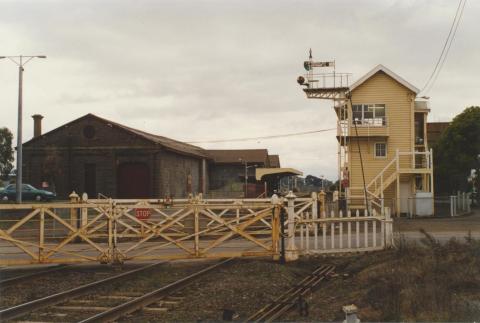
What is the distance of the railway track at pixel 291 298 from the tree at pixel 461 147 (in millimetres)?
32873

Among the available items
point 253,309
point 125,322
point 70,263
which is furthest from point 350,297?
point 70,263

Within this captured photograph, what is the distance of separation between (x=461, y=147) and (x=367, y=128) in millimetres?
12550

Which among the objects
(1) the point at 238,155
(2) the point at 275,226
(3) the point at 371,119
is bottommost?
(2) the point at 275,226

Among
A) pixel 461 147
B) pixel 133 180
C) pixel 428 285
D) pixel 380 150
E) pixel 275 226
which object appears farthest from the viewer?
pixel 461 147

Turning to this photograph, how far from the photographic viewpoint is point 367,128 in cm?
3478

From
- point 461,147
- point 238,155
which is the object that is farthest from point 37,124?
point 461,147

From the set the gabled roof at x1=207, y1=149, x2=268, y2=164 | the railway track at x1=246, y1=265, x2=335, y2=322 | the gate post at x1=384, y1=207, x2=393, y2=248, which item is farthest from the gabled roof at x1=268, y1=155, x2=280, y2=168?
the railway track at x1=246, y1=265, x2=335, y2=322

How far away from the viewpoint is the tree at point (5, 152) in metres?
79.9

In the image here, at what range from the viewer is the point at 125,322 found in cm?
834

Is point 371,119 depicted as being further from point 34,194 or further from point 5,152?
point 5,152

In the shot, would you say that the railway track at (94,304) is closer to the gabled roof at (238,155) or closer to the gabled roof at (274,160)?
the gabled roof at (238,155)

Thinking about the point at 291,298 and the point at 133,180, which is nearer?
the point at 291,298

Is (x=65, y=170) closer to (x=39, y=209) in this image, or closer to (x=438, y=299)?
(x=39, y=209)

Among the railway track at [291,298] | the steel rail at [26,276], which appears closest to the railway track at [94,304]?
the railway track at [291,298]
